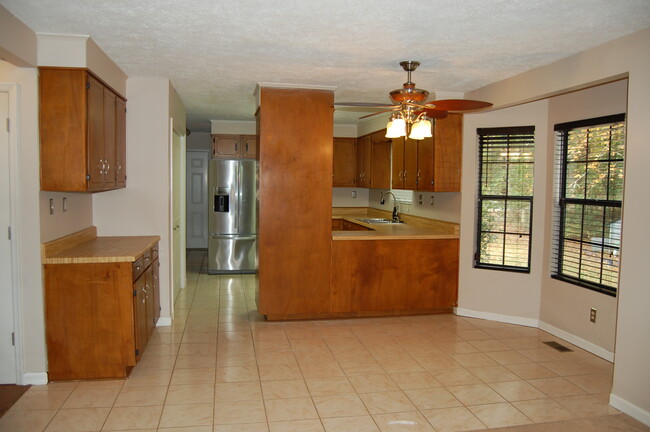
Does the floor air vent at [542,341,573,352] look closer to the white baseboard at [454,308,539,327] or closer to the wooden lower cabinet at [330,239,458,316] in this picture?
the white baseboard at [454,308,539,327]

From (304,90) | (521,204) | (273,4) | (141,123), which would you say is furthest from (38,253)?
(521,204)

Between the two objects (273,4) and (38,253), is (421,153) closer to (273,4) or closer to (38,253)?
(273,4)

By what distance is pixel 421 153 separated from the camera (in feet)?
18.8

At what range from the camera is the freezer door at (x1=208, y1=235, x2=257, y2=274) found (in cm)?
777

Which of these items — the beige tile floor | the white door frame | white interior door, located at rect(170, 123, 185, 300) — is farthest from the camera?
white interior door, located at rect(170, 123, 185, 300)

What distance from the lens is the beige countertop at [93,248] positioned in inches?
141

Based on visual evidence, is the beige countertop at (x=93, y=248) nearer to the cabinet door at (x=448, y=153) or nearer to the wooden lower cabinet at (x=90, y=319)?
the wooden lower cabinet at (x=90, y=319)

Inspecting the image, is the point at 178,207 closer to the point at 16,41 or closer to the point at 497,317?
the point at 16,41

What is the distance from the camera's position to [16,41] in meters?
3.15

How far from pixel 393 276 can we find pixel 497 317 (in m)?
1.14

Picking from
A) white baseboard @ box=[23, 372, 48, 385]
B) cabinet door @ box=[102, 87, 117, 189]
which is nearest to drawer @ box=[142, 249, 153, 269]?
cabinet door @ box=[102, 87, 117, 189]

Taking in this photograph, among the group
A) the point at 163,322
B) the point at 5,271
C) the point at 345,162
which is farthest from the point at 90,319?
the point at 345,162

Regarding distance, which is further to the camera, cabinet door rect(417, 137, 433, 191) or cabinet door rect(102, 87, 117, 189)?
cabinet door rect(417, 137, 433, 191)

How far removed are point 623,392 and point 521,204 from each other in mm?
2239
